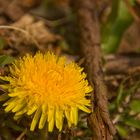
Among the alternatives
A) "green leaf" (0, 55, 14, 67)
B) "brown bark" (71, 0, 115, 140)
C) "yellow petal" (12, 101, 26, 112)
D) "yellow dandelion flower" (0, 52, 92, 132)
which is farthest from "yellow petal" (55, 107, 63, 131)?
"green leaf" (0, 55, 14, 67)

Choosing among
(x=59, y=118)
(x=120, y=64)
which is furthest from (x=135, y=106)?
(x=59, y=118)

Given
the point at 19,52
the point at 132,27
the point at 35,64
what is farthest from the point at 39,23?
the point at 35,64

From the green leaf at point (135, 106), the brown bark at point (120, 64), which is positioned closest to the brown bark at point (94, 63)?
the brown bark at point (120, 64)

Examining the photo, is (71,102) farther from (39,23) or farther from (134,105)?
(39,23)

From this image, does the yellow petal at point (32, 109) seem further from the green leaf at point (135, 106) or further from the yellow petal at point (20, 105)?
the green leaf at point (135, 106)

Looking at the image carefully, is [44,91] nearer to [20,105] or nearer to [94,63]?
[20,105]
